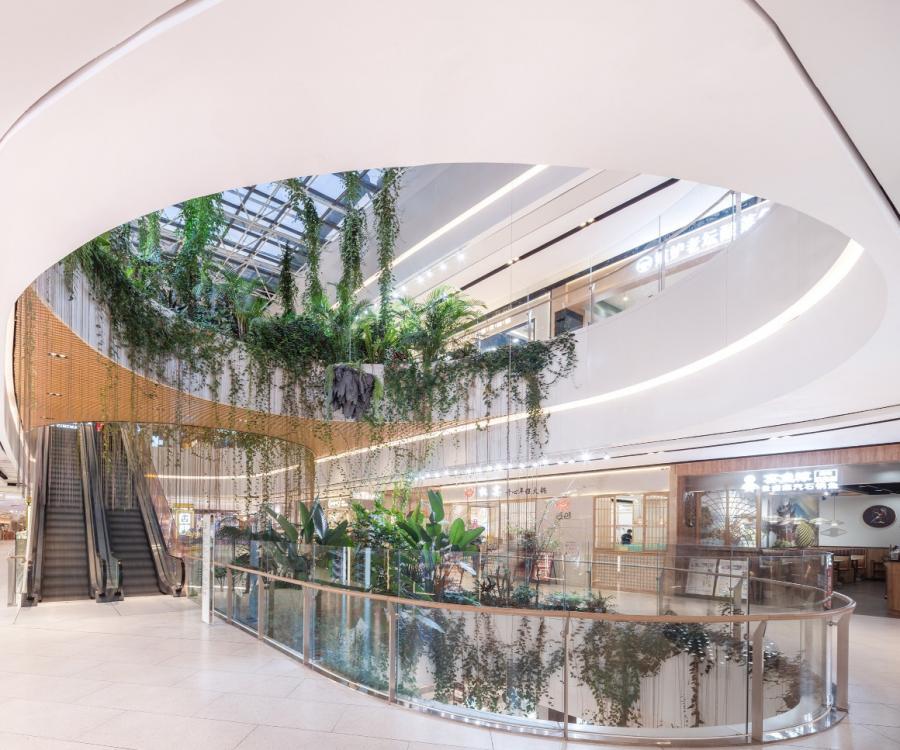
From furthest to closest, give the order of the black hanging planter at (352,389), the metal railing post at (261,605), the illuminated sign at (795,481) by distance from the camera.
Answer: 1. the illuminated sign at (795,481)
2. the black hanging planter at (352,389)
3. the metal railing post at (261,605)

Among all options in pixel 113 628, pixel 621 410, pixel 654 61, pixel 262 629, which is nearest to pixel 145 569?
pixel 113 628

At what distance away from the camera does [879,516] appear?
14.9 meters

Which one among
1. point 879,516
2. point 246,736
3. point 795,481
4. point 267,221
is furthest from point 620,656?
point 879,516

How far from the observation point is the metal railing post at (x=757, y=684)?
4.45 m

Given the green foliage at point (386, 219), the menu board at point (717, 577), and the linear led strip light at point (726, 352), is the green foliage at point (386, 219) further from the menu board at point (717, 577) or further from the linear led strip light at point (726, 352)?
the menu board at point (717, 577)

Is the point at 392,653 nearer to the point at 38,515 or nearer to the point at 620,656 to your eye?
the point at 620,656

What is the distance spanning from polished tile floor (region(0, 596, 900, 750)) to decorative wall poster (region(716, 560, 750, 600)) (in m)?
1.09

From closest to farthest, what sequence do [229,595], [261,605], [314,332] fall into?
[261,605], [229,595], [314,332]

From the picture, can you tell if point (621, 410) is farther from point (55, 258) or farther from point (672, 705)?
point (55, 258)

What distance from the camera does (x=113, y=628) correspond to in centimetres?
789

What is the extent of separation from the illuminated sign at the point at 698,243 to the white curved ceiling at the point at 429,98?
4629 mm

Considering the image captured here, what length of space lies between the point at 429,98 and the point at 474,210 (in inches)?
391

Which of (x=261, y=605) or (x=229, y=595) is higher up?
(x=261, y=605)

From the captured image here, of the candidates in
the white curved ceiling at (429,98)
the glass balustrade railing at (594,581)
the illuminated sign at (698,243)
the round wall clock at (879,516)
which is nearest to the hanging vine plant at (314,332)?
the illuminated sign at (698,243)
